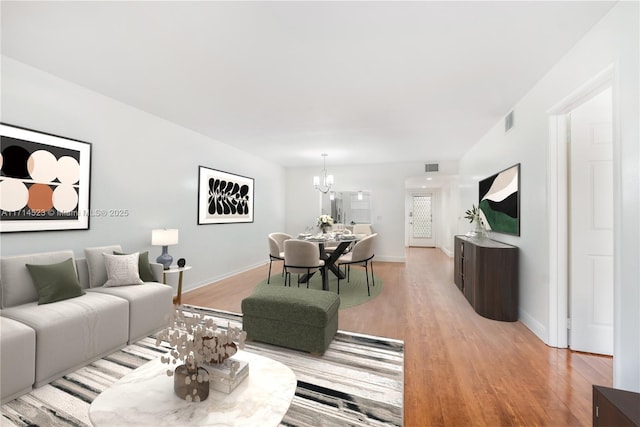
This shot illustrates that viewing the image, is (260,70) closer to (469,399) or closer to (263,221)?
(469,399)

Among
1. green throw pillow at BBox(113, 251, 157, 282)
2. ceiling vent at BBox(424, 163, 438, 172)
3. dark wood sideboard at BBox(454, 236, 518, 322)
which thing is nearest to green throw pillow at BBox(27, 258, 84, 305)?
green throw pillow at BBox(113, 251, 157, 282)

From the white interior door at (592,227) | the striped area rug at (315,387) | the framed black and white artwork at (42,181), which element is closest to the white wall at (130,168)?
the framed black and white artwork at (42,181)

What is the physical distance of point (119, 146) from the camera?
3219mm

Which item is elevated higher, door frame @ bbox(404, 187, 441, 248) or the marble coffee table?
door frame @ bbox(404, 187, 441, 248)

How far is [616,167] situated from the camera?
1704 mm

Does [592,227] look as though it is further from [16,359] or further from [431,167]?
[16,359]

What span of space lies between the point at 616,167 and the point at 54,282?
429 cm

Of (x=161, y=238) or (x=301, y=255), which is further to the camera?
(x=301, y=255)

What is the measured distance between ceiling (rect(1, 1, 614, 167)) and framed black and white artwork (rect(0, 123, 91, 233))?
704 mm

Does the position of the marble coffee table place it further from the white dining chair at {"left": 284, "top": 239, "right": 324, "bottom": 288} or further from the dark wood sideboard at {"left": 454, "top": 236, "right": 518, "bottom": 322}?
the dark wood sideboard at {"left": 454, "top": 236, "right": 518, "bottom": 322}

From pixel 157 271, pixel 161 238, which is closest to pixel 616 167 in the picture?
pixel 157 271

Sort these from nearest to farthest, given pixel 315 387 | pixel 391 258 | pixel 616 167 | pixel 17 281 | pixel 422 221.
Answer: pixel 616 167
pixel 315 387
pixel 17 281
pixel 391 258
pixel 422 221

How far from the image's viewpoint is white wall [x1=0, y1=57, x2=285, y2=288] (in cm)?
249

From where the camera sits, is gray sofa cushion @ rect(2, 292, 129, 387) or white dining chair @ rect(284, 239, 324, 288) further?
white dining chair @ rect(284, 239, 324, 288)
